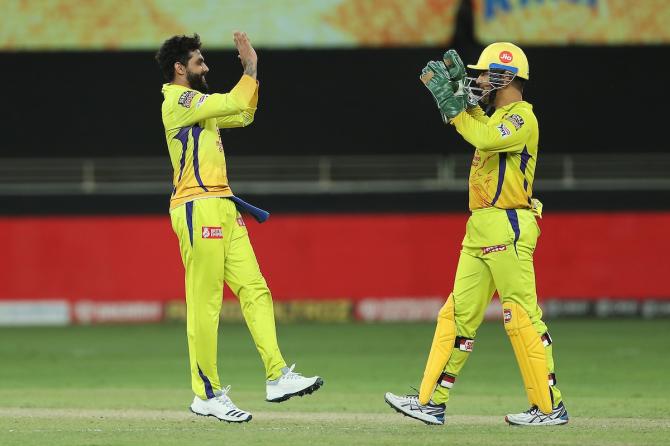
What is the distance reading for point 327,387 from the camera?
37.8ft

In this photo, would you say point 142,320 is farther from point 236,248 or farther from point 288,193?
point 236,248

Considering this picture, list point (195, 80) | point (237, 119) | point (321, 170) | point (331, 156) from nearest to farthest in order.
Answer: point (195, 80)
point (237, 119)
point (321, 170)
point (331, 156)

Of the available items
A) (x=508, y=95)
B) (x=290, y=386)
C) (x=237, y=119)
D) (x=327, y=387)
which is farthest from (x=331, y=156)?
(x=290, y=386)

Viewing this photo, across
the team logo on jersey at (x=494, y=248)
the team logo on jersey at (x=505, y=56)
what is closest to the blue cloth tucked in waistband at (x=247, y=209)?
the team logo on jersey at (x=494, y=248)

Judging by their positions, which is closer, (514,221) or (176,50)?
(514,221)

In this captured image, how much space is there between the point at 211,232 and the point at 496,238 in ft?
5.57

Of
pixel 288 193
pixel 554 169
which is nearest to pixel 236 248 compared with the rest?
pixel 288 193

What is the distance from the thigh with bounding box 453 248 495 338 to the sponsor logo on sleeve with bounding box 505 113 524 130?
31.7 inches

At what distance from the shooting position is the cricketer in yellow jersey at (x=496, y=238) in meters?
7.78

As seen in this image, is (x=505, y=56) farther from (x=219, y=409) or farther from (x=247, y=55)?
(x=219, y=409)

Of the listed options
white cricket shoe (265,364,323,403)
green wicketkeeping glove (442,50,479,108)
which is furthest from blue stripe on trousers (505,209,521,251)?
white cricket shoe (265,364,323,403)

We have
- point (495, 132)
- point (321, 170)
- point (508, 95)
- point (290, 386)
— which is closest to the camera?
point (495, 132)

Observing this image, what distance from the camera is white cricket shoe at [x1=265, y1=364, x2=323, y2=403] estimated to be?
7.76 m

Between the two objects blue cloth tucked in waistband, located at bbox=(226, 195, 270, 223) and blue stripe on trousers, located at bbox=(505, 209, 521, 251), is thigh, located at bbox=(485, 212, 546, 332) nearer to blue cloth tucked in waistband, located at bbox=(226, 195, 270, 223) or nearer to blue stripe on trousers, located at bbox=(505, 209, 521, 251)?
blue stripe on trousers, located at bbox=(505, 209, 521, 251)
